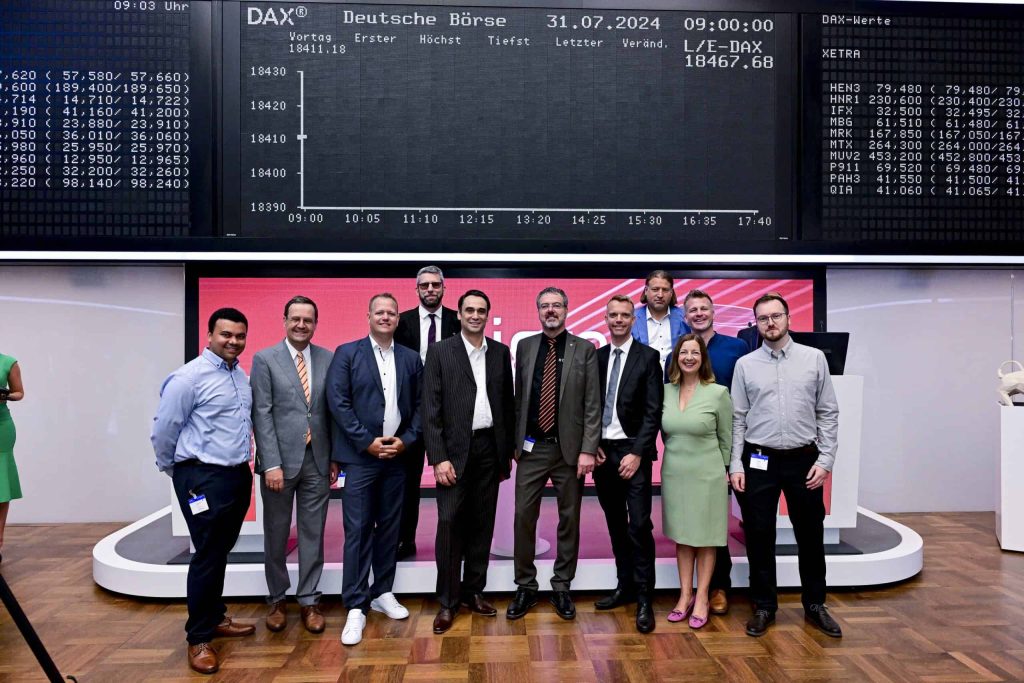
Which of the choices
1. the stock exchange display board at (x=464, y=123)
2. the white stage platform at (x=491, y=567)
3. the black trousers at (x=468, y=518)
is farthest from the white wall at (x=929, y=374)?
the black trousers at (x=468, y=518)

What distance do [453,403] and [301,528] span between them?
3.03 ft

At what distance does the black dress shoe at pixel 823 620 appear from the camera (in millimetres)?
2873

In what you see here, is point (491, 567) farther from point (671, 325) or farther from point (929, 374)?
point (929, 374)

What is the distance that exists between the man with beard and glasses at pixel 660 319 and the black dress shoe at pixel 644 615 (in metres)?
1.14

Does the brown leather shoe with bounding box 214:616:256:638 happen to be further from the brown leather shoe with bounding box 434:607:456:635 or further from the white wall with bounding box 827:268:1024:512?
the white wall with bounding box 827:268:1024:512

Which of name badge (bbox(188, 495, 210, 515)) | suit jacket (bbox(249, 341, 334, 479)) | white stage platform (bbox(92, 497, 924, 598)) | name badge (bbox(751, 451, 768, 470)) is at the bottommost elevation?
white stage platform (bbox(92, 497, 924, 598))

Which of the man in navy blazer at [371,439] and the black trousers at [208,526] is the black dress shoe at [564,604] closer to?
the man in navy blazer at [371,439]

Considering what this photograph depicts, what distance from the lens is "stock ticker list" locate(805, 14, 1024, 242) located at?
4020 millimetres

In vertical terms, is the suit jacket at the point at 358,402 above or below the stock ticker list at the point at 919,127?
below

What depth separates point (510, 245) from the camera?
12.8 feet

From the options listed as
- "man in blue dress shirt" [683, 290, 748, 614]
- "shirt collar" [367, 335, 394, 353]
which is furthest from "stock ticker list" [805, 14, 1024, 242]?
"shirt collar" [367, 335, 394, 353]

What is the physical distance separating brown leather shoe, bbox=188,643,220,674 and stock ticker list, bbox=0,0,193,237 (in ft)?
7.64

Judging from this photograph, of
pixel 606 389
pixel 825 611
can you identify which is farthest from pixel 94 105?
pixel 825 611

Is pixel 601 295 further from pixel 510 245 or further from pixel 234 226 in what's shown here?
pixel 234 226
